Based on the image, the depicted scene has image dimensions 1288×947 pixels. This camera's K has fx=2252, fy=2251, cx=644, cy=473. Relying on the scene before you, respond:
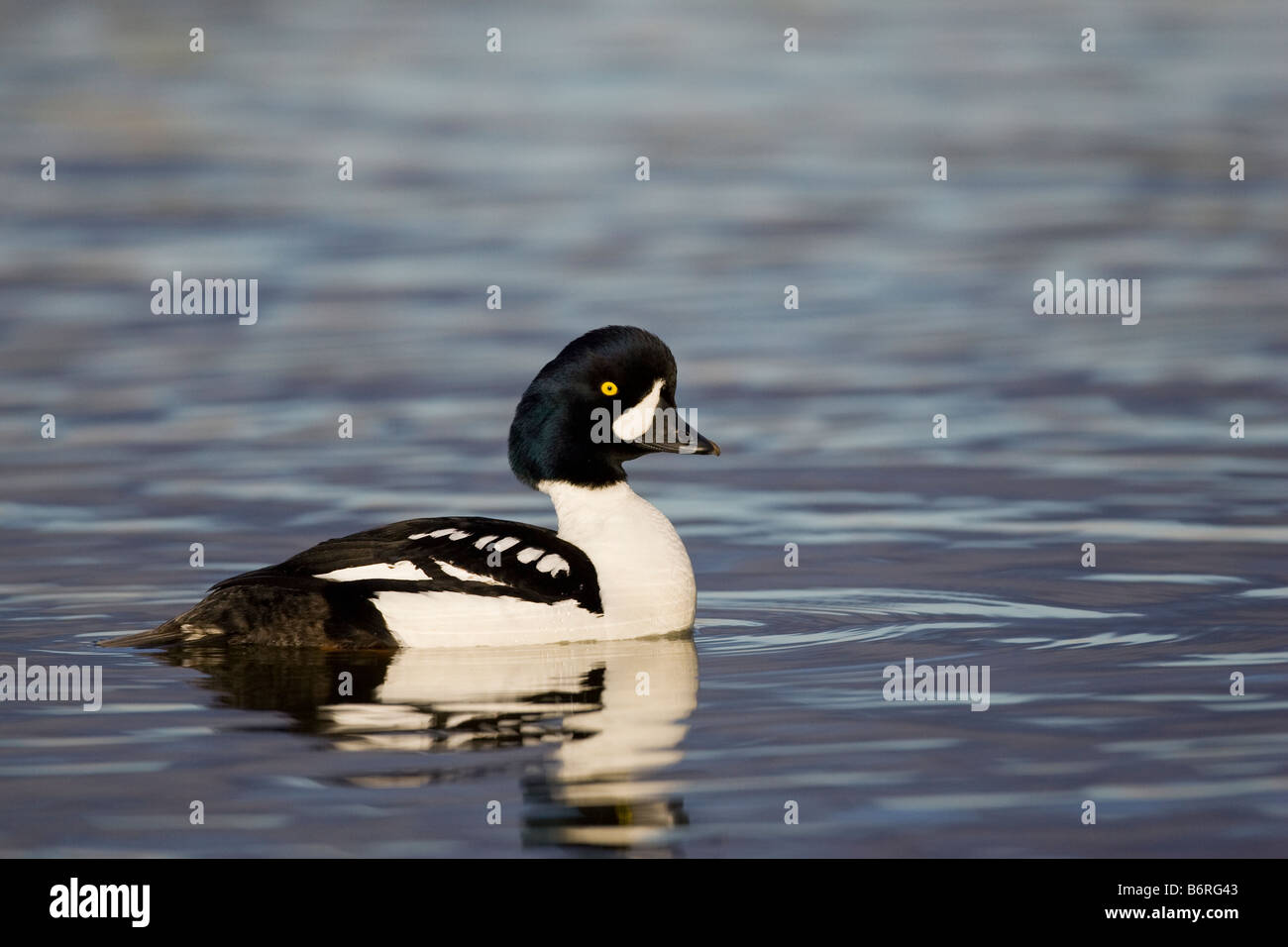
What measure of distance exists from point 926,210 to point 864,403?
7615mm

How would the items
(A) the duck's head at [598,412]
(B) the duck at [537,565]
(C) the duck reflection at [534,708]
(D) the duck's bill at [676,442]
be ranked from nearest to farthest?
(C) the duck reflection at [534,708]
(B) the duck at [537,565]
(A) the duck's head at [598,412]
(D) the duck's bill at [676,442]

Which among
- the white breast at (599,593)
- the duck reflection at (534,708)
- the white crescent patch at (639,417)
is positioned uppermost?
the white crescent patch at (639,417)

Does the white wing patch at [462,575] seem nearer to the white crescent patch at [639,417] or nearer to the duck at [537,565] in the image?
the duck at [537,565]

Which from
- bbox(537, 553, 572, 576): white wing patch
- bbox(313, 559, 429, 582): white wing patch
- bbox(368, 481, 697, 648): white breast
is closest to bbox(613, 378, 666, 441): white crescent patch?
bbox(368, 481, 697, 648): white breast

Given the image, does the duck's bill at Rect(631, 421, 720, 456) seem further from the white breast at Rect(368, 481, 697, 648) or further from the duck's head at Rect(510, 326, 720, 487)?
the white breast at Rect(368, 481, 697, 648)

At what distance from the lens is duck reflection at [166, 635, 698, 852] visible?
25.5 ft

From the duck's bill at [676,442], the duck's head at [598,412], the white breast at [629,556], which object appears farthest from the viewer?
the duck's bill at [676,442]

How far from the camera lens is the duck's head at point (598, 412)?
419 inches

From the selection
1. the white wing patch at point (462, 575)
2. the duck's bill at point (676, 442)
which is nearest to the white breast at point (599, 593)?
the white wing patch at point (462, 575)

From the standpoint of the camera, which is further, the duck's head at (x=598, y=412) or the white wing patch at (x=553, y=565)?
the duck's head at (x=598, y=412)

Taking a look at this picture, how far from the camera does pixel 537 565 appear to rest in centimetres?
1025

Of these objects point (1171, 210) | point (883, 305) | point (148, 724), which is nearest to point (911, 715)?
point (148, 724)

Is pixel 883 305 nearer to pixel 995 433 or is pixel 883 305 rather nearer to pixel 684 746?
pixel 995 433

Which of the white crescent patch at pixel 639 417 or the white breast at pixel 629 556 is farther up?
the white crescent patch at pixel 639 417
